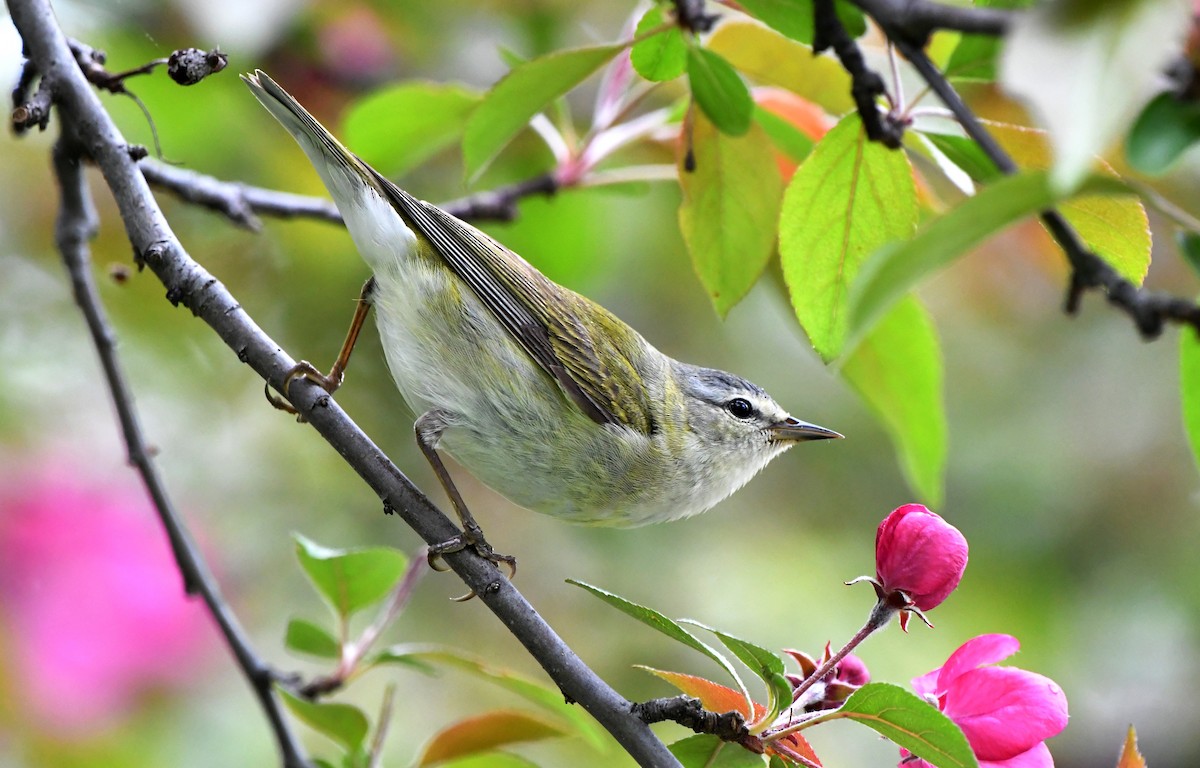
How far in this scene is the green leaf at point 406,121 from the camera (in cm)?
274

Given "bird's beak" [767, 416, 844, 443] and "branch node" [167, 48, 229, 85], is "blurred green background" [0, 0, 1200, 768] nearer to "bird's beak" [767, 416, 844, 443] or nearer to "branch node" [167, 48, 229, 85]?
"bird's beak" [767, 416, 844, 443]

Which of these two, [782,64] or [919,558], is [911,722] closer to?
[919,558]

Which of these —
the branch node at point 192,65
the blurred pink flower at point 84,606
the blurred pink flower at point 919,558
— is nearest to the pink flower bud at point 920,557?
the blurred pink flower at point 919,558

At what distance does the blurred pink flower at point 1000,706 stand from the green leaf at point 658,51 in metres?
1.07

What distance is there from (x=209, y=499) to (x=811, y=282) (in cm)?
342

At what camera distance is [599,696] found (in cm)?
168

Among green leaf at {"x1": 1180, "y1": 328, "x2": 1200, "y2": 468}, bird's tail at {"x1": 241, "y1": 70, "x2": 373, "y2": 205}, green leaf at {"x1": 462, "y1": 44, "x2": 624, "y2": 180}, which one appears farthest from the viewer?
bird's tail at {"x1": 241, "y1": 70, "x2": 373, "y2": 205}

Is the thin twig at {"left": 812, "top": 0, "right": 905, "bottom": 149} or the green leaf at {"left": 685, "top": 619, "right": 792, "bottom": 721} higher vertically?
the thin twig at {"left": 812, "top": 0, "right": 905, "bottom": 149}

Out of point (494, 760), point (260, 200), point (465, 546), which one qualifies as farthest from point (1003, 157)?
point (260, 200)

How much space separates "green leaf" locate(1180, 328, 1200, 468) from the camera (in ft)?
4.33

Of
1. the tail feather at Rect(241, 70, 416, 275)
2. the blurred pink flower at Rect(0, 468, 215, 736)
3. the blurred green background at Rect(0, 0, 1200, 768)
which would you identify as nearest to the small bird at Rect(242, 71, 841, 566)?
the tail feather at Rect(241, 70, 416, 275)

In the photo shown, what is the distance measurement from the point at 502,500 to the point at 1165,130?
412 centimetres

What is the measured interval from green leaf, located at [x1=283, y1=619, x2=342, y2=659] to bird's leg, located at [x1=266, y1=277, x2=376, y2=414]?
0.47m

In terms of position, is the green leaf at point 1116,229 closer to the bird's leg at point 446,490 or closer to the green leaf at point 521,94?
the green leaf at point 521,94
